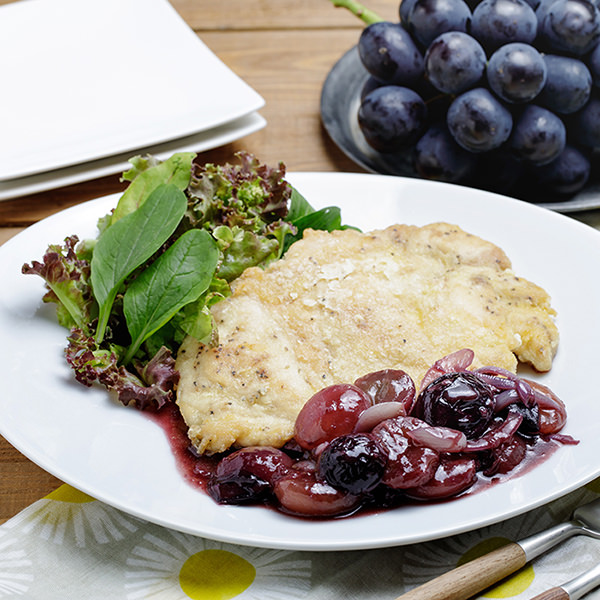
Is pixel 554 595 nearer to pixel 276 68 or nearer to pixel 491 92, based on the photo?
pixel 491 92

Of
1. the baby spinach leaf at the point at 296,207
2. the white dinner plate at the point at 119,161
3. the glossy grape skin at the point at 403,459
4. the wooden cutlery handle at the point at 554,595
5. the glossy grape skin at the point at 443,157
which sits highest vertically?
the glossy grape skin at the point at 403,459

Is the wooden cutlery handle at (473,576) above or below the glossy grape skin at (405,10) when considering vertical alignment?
below

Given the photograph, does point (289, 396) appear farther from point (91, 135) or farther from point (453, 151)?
point (91, 135)

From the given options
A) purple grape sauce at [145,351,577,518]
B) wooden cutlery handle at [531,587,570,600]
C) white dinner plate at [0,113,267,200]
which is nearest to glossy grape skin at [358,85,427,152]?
white dinner plate at [0,113,267,200]

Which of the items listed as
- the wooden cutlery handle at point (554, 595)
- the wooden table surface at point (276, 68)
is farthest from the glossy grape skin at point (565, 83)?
the wooden cutlery handle at point (554, 595)

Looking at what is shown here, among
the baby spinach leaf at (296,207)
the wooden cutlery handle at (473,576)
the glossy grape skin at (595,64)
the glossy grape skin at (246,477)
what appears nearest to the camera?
the wooden cutlery handle at (473,576)

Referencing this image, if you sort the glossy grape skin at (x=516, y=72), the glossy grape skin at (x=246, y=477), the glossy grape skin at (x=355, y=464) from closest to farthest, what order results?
the glossy grape skin at (x=355, y=464) → the glossy grape skin at (x=246, y=477) → the glossy grape skin at (x=516, y=72)

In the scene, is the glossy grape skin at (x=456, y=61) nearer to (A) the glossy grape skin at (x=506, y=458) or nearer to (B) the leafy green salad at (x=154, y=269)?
Result: (B) the leafy green salad at (x=154, y=269)

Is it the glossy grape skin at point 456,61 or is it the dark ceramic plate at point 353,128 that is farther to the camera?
the dark ceramic plate at point 353,128
